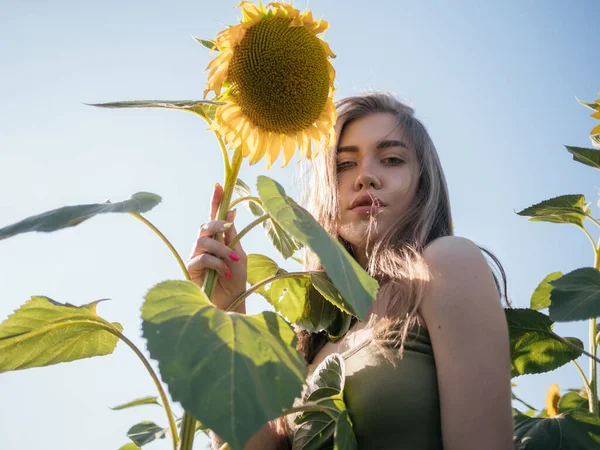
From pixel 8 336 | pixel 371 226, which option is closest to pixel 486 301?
pixel 371 226

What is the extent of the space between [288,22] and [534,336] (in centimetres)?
125

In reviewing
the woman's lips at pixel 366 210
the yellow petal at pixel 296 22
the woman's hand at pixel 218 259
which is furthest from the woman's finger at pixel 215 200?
the woman's lips at pixel 366 210

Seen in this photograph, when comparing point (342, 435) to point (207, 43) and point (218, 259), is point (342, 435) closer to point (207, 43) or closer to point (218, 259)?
point (218, 259)

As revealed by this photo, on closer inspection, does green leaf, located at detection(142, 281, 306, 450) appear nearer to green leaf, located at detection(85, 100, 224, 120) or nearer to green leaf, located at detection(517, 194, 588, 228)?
green leaf, located at detection(85, 100, 224, 120)

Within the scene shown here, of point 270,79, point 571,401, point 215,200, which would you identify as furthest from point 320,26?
point 571,401

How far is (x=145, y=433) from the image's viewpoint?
88.2 inches

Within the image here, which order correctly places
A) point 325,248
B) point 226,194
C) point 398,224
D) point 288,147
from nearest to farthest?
point 325,248 < point 226,194 < point 288,147 < point 398,224

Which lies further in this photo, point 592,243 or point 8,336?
point 592,243

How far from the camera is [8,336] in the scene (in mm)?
1340

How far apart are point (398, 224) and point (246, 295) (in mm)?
870

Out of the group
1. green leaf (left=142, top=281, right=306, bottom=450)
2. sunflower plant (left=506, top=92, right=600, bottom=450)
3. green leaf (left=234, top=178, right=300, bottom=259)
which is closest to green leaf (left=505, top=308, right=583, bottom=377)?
sunflower plant (left=506, top=92, right=600, bottom=450)

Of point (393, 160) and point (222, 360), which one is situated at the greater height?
point (393, 160)

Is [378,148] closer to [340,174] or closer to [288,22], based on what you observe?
[340,174]

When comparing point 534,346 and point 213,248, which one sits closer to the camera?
point 213,248
